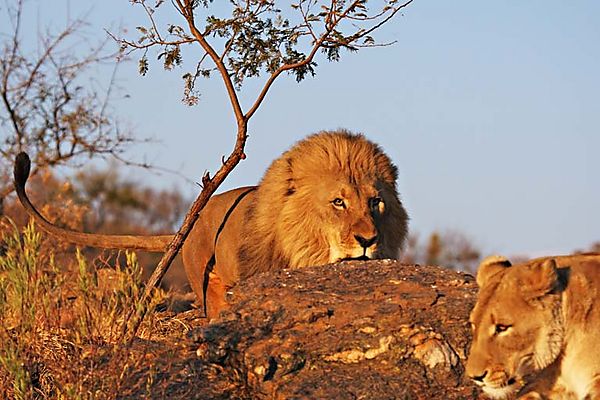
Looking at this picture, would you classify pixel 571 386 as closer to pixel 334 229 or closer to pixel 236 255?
pixel 334 229

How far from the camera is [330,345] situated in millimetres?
5699

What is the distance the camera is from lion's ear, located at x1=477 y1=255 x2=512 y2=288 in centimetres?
518

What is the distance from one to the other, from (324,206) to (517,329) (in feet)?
9.07

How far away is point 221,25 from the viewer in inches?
308

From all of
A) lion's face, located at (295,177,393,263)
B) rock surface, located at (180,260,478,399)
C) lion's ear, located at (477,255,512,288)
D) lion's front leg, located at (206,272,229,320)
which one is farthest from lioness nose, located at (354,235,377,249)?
lion's ear, located at (477,255,512,288)

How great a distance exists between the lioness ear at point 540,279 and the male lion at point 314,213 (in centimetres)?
220

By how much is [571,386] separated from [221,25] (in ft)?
12.4

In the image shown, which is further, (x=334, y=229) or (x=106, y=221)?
(x=106, y=221)

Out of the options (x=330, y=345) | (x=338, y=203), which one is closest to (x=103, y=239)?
(x=338, y=203)

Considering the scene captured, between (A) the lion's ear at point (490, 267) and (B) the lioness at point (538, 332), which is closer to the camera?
(B) the lioness at point (538, 332)

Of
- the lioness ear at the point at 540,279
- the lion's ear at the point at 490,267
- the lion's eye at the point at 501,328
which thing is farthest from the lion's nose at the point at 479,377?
the lion's ear at the point at 490,267

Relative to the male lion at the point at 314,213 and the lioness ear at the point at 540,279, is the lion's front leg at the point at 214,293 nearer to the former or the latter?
the male lion at the point at 314,213

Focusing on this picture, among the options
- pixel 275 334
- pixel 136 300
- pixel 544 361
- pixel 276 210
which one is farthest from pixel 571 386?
pixel 276 210

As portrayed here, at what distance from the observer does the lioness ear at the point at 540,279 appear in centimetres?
484
